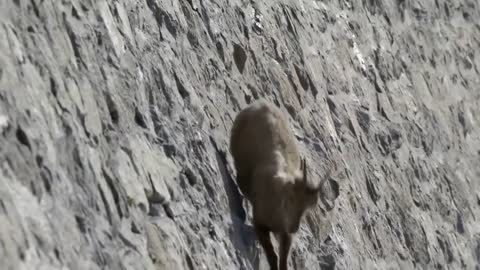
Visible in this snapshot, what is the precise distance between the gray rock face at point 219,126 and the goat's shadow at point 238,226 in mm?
20

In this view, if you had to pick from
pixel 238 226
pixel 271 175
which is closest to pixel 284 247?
pixel 238 226

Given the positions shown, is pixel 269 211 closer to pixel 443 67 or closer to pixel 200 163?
pixel 200 163

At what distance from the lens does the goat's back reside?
9.62m

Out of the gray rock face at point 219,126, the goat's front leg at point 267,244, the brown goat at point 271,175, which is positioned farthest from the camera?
the goat's front leg at point 267,244

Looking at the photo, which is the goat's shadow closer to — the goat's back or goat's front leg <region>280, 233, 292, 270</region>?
the goat's back

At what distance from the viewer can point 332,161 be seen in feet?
39.7

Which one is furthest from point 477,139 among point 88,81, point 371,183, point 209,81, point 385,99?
point 88,81

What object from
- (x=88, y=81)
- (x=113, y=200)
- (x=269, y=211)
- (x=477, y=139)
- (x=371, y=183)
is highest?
(x=88, y=81)

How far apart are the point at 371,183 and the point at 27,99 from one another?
20.7 feet

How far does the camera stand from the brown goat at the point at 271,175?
→ 927cm

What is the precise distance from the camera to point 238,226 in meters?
9.42

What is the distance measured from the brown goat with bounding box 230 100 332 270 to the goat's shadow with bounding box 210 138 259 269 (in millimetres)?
91

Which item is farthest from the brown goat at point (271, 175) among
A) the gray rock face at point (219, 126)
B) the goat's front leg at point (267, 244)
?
the gray rock face at point (219, 126)

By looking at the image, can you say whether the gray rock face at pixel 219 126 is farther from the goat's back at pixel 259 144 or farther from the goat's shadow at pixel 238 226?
the goat's back at pixel 259 144
